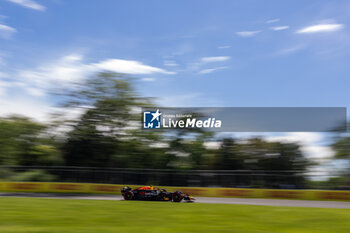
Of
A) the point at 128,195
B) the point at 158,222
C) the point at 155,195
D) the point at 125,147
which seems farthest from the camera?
the point at 125,147

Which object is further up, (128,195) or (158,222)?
(128,195)

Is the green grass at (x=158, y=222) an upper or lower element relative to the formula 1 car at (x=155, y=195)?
lower

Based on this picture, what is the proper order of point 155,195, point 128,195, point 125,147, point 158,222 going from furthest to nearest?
1. point 125,147
2. point 128,195
3. point 155,195
4. point 158,222

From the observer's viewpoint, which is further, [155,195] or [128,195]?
[128,195]

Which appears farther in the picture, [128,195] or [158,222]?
[128,195]

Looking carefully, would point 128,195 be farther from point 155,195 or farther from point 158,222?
point 158,222

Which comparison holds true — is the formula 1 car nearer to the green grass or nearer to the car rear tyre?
the car rear tyre

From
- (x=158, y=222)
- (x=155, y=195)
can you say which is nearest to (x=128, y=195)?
(x=155, y=195)

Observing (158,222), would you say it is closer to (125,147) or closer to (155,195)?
(155,195)

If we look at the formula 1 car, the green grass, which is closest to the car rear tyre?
the formula 1 car

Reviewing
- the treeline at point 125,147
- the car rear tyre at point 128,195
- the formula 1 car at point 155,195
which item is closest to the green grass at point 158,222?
the formula 1 car at point 155,195

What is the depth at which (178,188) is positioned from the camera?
83.4ft

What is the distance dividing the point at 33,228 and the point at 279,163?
29845 mm

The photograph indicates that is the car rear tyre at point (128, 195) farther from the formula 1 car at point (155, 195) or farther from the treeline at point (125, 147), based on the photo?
the treeline at point (125, 147)
